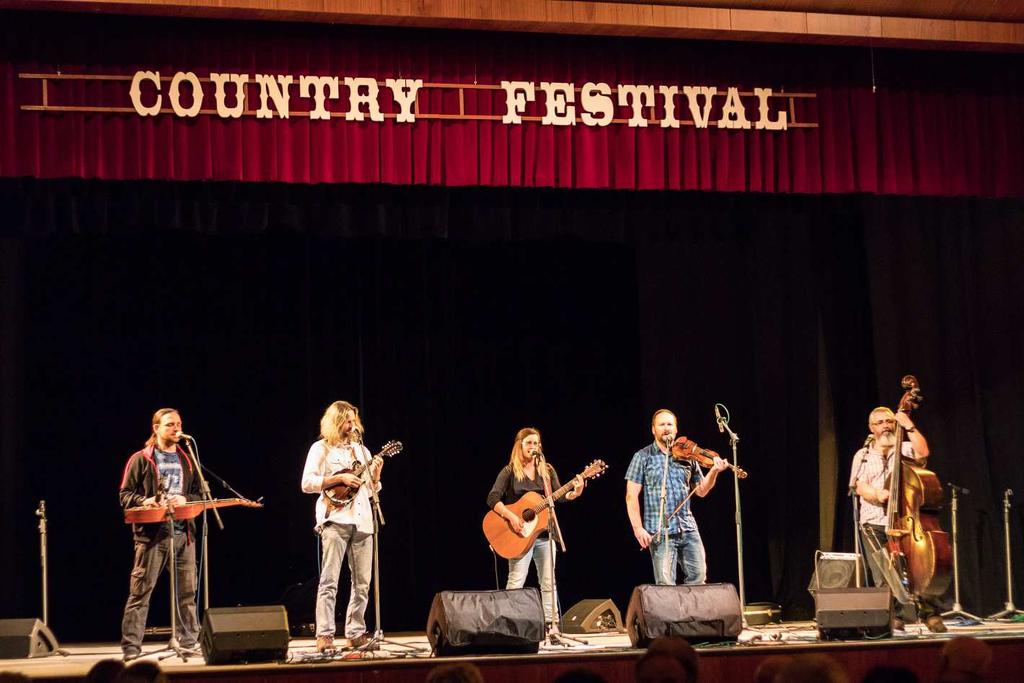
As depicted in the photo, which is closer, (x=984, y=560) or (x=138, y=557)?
(x=138, y=557)

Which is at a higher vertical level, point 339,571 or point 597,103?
point 597,103

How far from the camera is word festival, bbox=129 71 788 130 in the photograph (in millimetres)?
8242

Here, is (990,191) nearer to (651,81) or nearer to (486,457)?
(651,81)

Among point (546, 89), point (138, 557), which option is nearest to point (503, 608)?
point (138, 557)

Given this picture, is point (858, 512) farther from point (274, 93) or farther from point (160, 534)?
point (274, 93)

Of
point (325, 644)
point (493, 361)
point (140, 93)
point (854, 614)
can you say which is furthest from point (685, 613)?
point (140, 93)

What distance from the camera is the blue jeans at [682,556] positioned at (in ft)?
30.0

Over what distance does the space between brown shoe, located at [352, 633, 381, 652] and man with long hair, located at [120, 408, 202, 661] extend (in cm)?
110

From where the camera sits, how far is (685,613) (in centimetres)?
778

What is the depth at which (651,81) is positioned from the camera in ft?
29.2

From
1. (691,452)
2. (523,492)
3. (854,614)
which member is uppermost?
(691,452)

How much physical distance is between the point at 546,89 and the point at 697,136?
110 cm

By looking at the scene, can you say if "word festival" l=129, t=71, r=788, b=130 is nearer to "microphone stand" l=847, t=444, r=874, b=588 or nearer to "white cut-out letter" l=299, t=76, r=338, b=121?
"white cut-out letter" l=299, t=76, r=338, b=121

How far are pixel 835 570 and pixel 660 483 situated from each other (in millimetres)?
1878
